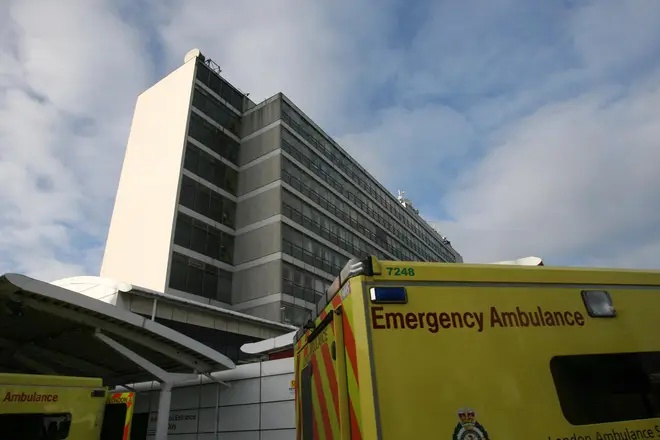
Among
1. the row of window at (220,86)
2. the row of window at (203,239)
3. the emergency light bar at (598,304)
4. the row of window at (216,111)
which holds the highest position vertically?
the row of window at (220,86)

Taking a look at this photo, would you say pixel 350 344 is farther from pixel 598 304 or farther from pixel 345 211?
pixel 345 211

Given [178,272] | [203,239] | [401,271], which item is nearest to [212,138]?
[203,239]

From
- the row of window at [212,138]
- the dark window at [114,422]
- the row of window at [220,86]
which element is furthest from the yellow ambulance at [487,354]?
the row of window at [220,86]

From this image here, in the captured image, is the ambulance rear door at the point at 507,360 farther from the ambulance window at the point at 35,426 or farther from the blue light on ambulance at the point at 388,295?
the ambulance window at the point at 35,426

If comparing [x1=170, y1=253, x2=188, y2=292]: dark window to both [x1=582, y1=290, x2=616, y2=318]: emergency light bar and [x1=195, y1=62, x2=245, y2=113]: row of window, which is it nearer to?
[x1=195, y1=62, x2=245, y2=113]: row of window

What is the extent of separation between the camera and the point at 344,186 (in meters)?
41.2

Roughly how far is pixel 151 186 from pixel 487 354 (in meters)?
31.4

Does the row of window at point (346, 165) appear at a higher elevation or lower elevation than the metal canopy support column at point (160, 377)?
higher

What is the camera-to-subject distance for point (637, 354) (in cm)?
331

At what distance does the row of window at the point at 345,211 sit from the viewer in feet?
113

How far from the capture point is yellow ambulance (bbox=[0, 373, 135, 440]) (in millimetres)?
6047

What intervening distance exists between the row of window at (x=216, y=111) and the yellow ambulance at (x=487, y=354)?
32829 mm

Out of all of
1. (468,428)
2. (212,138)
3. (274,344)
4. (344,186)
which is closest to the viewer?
(468,428)

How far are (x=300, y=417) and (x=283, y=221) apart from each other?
27356mm
